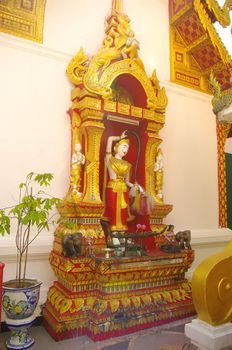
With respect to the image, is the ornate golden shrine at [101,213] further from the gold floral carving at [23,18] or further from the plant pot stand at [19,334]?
the gold floral carving at [23,18]

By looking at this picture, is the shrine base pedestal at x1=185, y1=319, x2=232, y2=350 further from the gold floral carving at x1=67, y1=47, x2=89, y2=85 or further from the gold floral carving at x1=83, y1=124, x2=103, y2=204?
the gold floral carving at x1=67, y1=47, x2=89, y2=85

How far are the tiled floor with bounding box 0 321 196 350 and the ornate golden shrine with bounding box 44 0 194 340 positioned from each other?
0.07 metres

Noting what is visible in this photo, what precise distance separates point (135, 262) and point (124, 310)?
434 millimetres

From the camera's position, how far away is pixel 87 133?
3305mm

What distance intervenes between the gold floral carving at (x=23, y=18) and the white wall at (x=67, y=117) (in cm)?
9

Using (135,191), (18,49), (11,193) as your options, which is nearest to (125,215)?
(135,191)

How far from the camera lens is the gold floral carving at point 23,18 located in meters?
3.25

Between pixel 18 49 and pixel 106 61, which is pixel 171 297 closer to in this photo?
pixel 106 61

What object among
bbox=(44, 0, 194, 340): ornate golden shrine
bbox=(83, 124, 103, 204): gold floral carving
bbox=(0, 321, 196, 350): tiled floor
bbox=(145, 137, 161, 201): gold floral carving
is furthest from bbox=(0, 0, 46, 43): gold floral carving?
bbox=(0, 321, 196, 350): tiled floor

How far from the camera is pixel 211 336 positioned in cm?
184

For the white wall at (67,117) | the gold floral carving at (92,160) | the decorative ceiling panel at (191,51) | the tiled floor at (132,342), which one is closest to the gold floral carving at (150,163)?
the white wall at (67,117)

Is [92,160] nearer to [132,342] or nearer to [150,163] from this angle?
[150,163]

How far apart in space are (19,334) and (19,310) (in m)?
0.23

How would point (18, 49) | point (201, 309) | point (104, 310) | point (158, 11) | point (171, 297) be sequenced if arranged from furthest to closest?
1. point (158, 11)
2. point (18, 49)
3. point (171, 297)
4. point (104, 310)
5. point (201, 309)
